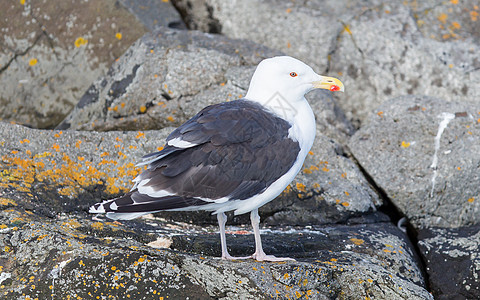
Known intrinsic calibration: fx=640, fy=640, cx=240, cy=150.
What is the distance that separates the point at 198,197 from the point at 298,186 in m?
1.64

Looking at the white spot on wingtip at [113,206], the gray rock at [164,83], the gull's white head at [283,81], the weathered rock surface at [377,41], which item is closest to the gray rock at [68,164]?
the gray rock at [164,83]

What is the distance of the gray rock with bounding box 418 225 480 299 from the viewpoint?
5.35m

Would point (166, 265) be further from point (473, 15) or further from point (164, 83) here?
point (473, 15)

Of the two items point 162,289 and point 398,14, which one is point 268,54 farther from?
point 162,289

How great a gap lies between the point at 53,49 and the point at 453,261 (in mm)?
5304

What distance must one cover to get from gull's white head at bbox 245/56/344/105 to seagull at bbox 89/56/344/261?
16 cm

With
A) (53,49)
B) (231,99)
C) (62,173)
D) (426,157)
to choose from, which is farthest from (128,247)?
(53,49)

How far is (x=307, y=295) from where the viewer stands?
445cm

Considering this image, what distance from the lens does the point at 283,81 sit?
513 cm

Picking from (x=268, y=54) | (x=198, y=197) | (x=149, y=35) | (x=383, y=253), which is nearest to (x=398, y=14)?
(x=268, y=54)

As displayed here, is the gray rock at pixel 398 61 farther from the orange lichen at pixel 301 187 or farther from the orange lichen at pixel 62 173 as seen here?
the orange lichen at pixel 62 173

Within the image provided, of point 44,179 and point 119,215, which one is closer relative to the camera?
point 119,215

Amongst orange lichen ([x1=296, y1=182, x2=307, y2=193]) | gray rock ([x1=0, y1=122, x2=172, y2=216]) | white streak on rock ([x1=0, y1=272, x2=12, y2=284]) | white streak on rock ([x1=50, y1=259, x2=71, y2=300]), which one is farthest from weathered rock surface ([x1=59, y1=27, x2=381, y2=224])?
white streak on rock ([x1=0, y1=272, x2=12, y2=284])

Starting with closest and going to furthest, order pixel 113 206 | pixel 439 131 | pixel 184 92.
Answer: pixel 113 206 < pixel 439 131 < pixel 184 92
